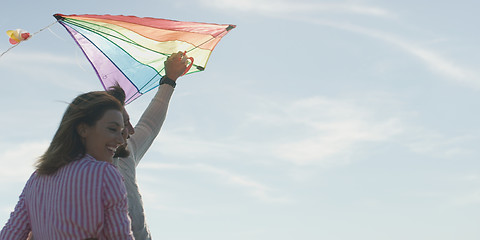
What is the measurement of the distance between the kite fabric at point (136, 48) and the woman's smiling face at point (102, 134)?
3059 millimetres

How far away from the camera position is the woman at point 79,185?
239 cm

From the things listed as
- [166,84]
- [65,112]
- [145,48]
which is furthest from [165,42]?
[65,112]

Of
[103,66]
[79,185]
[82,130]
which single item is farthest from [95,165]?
[103,66]

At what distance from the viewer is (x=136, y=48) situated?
18.7ft

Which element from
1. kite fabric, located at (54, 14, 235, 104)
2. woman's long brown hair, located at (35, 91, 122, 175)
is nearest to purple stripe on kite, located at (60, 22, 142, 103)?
kite fabric, located at (54, 14, 235, 104)

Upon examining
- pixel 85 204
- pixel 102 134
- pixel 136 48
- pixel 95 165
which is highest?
pixel 136 48

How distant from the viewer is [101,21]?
5.41m

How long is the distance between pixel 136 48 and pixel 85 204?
353cm

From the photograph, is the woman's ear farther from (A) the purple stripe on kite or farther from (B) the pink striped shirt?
(A) the purple stripe on kite

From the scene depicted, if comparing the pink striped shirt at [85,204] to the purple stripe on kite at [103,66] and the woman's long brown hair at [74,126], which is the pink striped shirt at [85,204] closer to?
the woman's long brown hair at [74,126]

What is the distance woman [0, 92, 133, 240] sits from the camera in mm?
2389

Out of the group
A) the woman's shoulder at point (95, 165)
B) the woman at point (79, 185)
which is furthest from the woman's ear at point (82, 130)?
the woman's shoulder at point (95, 165)

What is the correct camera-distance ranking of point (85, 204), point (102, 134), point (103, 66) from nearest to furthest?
point (85, 204)
point (102, 134)
point (103, 66)

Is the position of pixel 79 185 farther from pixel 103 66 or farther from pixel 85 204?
pixel 103 66
